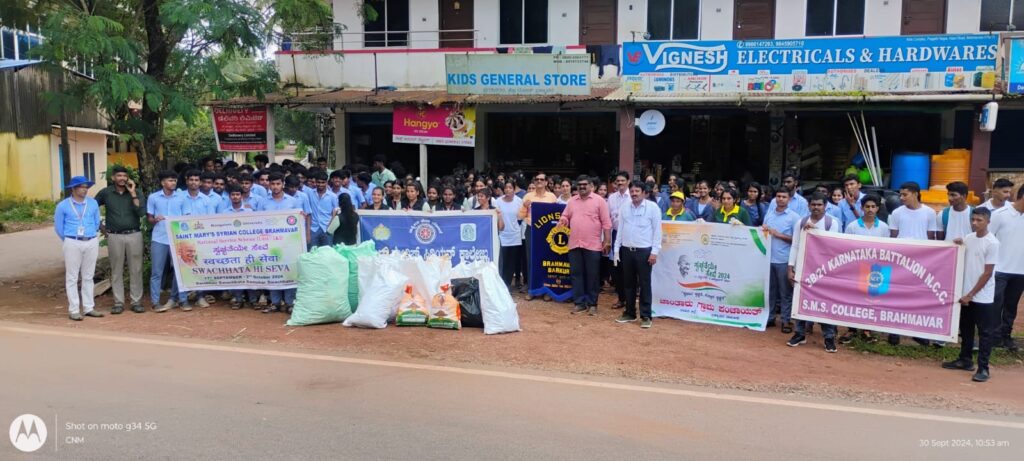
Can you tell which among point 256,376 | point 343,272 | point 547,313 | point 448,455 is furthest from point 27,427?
point 547,313

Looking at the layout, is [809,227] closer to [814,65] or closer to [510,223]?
[510,223]

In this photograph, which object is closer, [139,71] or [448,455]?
[448,455]

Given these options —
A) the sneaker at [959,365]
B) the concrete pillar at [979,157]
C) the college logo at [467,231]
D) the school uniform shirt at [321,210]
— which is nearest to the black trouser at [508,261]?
the college logo at [467,231]

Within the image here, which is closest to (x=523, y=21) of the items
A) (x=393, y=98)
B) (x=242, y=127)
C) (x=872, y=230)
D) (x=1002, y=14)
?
(x=393, y=98)

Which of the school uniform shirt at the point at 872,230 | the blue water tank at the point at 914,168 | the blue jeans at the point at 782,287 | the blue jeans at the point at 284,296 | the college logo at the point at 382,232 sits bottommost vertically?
the blue jeans at the point at 284,296

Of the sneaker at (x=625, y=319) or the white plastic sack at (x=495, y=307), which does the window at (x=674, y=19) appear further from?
the white plastic sack at (x=495, y=307)

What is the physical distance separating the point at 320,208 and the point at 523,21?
1009cm

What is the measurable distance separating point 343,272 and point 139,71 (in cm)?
467

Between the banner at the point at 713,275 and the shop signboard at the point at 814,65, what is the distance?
5.59m

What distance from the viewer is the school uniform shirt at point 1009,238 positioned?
7.07 meters

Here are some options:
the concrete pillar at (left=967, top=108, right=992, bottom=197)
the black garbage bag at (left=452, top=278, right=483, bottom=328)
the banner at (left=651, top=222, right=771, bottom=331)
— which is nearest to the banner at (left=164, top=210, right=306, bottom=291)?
the black garbage bag at (left=452, top=278, right=483, bottom=328)

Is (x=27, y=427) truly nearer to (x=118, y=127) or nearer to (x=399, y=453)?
(x=399, y=453)

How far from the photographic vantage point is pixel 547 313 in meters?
9.20

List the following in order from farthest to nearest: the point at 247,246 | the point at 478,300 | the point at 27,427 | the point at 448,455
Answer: the point at 247,246 → the point at 478,300 → the point at 27,427 → the point at 448,455
